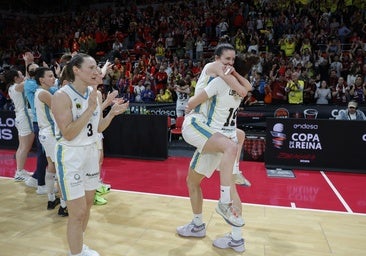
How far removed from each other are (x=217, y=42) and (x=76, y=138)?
39.1ft

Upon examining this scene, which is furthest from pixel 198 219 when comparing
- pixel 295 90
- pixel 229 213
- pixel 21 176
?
pixel 295 90

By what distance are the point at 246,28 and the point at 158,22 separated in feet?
14.4

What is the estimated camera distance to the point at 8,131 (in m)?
9.00

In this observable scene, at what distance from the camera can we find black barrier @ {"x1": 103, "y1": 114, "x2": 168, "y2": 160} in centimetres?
777

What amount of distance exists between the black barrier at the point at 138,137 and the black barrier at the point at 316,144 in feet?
7.35

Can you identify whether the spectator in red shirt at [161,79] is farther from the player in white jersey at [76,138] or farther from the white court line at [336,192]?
the player in white jersey at [76,138]

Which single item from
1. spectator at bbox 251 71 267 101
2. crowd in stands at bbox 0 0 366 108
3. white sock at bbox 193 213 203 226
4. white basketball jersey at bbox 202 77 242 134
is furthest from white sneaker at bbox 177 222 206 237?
spectator at bbox 251 71 267 101

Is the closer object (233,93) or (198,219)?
(233,93)

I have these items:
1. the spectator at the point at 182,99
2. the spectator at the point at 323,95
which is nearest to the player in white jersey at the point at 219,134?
the spectator at the point at 182,99

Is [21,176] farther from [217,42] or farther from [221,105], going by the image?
[217,42]

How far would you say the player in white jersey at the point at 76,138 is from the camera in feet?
8.78

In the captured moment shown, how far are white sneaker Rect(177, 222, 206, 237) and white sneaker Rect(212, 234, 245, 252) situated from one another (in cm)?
23

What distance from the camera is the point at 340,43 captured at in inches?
462

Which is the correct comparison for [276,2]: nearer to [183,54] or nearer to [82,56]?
[183,54]
